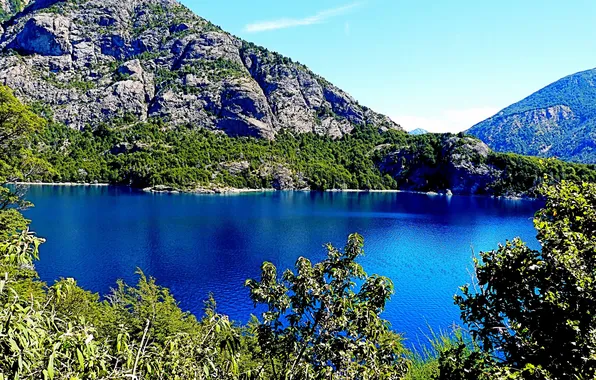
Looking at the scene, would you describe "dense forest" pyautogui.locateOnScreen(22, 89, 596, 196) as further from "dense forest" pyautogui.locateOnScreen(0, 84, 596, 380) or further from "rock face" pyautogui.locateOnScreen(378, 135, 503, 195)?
"dense forest" pyautogui.locateOnScreen(0, 84, 596, 380)

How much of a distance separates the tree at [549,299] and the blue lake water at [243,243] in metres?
24.3

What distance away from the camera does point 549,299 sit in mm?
7410

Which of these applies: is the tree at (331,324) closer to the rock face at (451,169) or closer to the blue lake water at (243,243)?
the blue lake water at (243,243)

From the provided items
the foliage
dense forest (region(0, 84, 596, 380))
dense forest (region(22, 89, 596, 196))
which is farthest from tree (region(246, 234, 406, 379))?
the foliage

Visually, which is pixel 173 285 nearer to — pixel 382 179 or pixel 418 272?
pixel 418 272

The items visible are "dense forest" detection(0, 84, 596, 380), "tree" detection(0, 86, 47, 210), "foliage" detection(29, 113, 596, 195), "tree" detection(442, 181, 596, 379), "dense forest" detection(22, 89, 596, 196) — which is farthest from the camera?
"dense forest" detection(22, 89, 596, 196)

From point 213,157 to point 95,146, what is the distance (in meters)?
50.7

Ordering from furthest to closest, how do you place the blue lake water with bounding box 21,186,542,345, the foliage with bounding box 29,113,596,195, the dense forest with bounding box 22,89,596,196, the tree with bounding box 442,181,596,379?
1. the dense forest with bounding box 22,89,596,196
2. the foliage with bounding box 29,113,596,195
3. the blue lake water with bounding box 21,186,542,345
4. the tree with bounding box 442,181,596,379

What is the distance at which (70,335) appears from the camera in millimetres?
3619

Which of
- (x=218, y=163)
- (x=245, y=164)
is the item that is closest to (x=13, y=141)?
(x=218, y=163)

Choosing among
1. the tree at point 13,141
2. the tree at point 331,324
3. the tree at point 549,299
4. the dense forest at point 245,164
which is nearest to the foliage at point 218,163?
the dense forest at point 245,164

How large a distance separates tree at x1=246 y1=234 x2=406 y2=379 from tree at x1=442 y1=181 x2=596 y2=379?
78.7 inches

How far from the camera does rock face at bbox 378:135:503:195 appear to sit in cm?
17800

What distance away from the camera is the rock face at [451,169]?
17800cm
